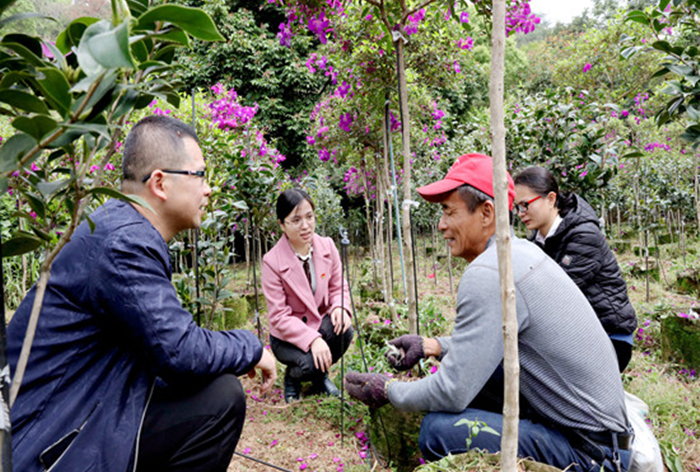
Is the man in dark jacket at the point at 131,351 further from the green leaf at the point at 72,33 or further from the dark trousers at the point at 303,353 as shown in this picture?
the dark trousers at the point at 303,353

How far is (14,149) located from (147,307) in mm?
682

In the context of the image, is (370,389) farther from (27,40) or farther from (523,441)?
(27,40)

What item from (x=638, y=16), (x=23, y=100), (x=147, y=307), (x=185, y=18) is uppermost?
(x=638, y=16)

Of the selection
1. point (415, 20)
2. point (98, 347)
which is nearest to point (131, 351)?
point (98, 347)

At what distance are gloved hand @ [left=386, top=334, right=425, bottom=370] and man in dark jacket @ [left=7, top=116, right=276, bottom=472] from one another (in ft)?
2.09

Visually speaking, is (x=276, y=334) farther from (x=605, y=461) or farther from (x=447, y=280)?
(x=447, y=280)

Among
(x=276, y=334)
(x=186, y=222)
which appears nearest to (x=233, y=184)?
(x=276, y=334)

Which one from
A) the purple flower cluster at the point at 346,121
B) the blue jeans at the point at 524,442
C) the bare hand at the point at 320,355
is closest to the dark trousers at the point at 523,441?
the blue jeans at the point at 524,442

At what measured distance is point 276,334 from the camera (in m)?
2.91

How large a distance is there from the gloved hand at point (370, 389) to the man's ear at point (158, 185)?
1040mm

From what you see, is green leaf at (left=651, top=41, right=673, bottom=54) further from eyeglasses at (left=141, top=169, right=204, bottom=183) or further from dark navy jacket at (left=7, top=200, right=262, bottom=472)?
dark navy jacket at (left=7, top=200, right=262, bottom=472)

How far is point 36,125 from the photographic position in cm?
64

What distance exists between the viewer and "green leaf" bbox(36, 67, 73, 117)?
0.63m

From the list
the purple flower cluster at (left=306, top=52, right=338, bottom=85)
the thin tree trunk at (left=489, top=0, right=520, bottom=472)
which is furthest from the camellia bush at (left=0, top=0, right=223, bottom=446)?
the purple flower cluster at (left=306, top=52, right=338, bottom=85)
